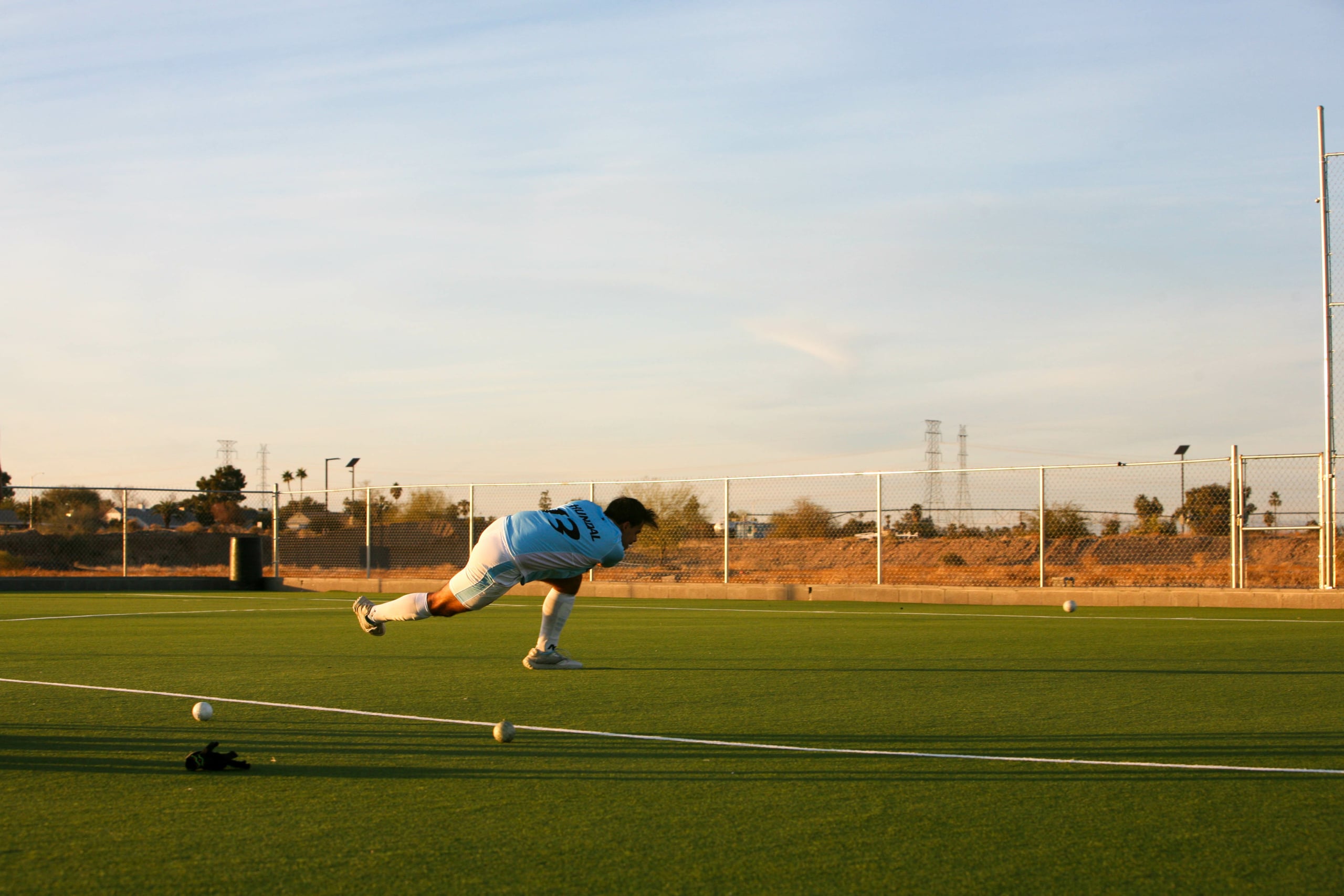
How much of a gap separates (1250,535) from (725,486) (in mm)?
8772

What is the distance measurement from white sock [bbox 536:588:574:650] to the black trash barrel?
58.9 ft

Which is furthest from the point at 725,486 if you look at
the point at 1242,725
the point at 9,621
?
Answer: the point at 1242,725

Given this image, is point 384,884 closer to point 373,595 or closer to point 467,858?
point 467,858

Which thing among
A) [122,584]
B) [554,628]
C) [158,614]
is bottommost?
[122,584]

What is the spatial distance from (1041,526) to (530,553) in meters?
12.3

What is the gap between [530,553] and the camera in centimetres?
795

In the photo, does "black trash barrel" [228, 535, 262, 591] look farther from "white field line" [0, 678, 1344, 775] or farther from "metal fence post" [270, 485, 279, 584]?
"white field line" [0, 678, 1344, 775]

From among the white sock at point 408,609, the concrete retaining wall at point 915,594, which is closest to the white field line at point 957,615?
the concrete retaining wall at point 915,594

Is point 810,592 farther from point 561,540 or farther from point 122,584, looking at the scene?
point 122,584

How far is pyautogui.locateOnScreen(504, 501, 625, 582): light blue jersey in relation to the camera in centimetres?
796

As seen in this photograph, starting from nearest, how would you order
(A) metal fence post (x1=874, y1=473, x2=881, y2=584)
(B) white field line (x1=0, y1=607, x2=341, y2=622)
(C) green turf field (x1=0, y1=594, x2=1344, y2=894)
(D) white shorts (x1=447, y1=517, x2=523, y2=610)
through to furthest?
(C) green turf field (x1=0, y1=594, x2=1344, y2=894) < (D) white shorts (x1=447, y1=517, x2=523, y2=610) < (B) white field line (x1=0, y1=607, x2=341, y2=622) < (A) metal fence post (x1=874, y1=473, x2=881, y2=584)

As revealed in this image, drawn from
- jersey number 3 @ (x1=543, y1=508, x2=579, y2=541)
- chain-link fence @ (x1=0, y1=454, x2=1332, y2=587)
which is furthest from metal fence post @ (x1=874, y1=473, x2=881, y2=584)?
jersey number 3 @ (x1=543, y1=508, x2=579, y2=541)

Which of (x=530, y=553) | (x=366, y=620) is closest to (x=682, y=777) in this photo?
(x=530, y=553)

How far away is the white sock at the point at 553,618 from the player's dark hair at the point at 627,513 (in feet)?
2.77
